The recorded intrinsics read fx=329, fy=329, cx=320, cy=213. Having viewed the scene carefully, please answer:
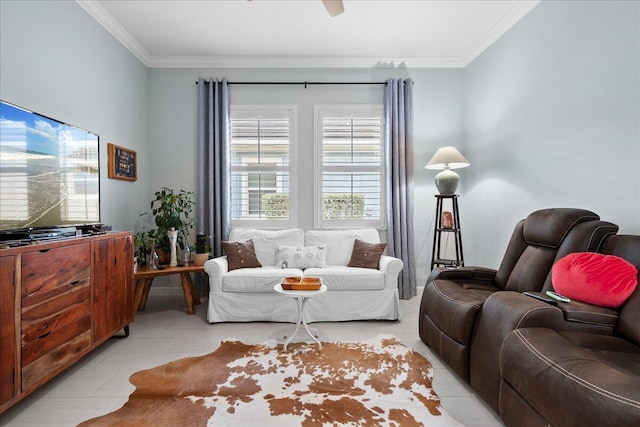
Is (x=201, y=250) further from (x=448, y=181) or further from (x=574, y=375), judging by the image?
(x=574, y=375)

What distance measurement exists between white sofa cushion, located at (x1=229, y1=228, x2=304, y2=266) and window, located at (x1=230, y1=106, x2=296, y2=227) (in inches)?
12.8

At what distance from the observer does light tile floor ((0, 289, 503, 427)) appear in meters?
1.82

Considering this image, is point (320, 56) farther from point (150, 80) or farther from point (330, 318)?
point (330, 318)

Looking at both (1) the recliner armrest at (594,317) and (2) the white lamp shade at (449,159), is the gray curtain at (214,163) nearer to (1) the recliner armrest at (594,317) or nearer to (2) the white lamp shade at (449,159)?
(2) the white lamp shade at (449,159)

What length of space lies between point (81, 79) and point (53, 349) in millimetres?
2311

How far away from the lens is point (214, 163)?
408cm

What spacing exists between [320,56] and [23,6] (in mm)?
2795

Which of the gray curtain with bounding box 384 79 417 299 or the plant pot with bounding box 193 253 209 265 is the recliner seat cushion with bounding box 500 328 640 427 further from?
the plant pot with bounding box 193 253 209 265

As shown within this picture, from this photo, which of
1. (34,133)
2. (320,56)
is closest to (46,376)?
(34,133)

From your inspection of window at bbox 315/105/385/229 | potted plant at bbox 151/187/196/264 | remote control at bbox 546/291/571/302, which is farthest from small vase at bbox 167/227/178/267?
remote control at bbox 546/291/571/302

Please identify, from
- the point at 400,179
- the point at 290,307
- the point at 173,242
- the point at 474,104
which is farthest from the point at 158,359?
the point at 474,104

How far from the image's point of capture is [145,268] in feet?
11.4

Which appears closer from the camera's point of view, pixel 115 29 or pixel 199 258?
pixel 115 29

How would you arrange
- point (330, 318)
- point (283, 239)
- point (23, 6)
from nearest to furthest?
point (23, 6) → point (330, 318) → point (283, 239)
